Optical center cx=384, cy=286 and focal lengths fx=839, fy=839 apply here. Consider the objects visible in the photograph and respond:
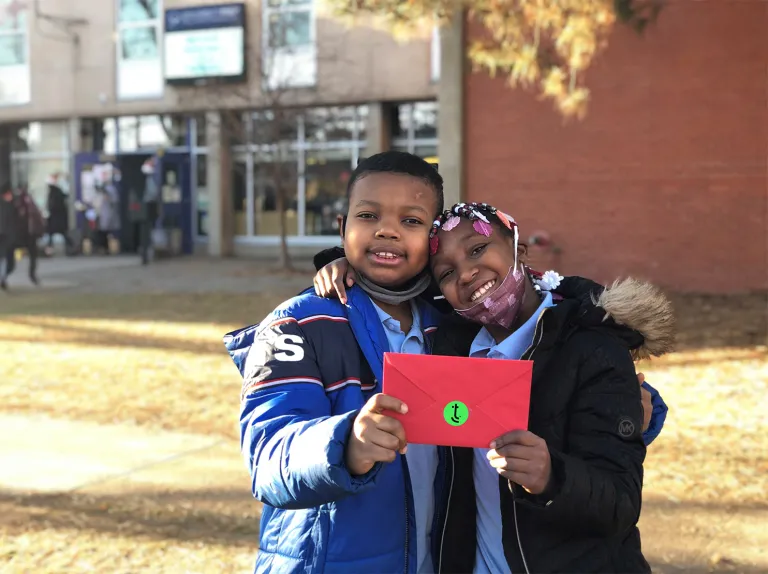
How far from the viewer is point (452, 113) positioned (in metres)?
12.2

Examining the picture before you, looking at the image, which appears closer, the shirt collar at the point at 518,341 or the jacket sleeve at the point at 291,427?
the jacket sleeve at the point at 291,427

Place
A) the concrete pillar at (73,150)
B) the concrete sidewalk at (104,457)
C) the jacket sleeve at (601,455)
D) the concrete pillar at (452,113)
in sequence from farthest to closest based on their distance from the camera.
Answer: the concrete pillar at (73,150)
the concrete pillar at (452,113)
the concrete sidewalk at (104,457)
the jacket sleeve at (601,455)

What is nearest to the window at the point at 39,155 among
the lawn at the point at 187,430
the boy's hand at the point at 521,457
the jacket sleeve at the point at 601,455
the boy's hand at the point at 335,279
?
the lawn at the point at 187,430

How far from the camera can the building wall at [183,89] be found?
19281 millimetres

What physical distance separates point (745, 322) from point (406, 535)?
8652 millimetres

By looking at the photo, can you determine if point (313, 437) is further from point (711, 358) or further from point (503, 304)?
point (711, 358)

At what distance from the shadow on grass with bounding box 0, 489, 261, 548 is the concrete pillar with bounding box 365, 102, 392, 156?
51.5ft

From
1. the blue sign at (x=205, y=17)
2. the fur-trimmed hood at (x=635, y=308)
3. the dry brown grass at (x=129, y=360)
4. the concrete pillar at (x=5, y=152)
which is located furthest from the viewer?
the concrete pillar at (x=5, y=152)

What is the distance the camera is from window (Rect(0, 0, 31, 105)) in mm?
23594

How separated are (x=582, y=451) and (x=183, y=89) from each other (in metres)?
21.3

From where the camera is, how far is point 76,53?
901 inches

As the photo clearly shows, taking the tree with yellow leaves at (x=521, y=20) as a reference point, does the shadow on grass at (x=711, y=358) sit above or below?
below

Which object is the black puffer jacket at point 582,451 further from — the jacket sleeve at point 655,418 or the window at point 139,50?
the window at point 139,50

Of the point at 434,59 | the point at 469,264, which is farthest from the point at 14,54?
the point at 469,264
